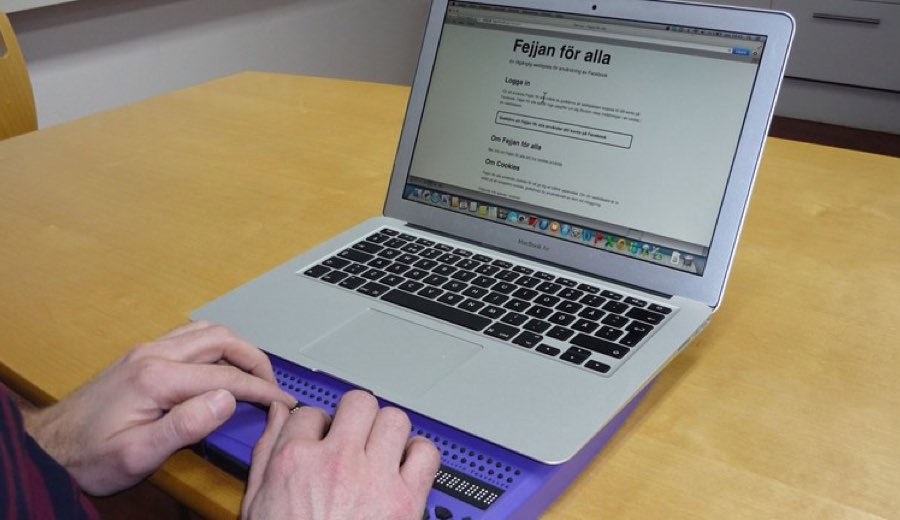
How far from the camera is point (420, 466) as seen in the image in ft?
1.91

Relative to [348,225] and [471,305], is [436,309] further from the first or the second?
[348,225]

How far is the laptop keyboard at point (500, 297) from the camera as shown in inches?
28.3

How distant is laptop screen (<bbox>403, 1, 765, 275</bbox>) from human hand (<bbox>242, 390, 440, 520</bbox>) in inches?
12.2

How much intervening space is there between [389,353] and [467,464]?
0.50 ft

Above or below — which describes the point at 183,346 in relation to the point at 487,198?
below

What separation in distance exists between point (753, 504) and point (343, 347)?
343 millimetres

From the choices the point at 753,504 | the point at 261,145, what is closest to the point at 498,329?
the point at 753,504

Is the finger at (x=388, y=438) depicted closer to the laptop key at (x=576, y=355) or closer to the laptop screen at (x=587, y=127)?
the laptop key at (x=576, y=355)

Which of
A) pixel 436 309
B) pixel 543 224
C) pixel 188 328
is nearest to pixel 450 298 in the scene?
pixel 436 309

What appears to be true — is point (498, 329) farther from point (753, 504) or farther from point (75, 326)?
point (75, 326)

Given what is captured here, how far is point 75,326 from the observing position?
857 mm

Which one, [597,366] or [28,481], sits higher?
[597,366]

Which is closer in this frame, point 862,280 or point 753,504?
point 753,504

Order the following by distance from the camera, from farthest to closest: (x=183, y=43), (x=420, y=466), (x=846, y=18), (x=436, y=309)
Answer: (x=846, y=18) < (x=183, y=43) < (x=436, y=309) < (x=420, y=466)
